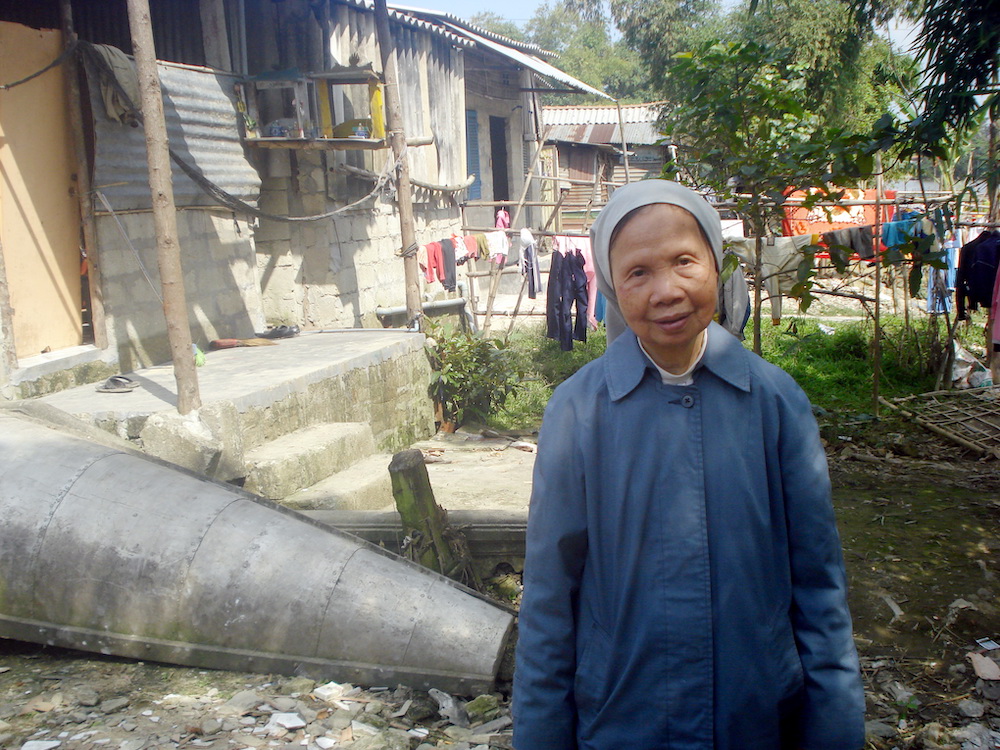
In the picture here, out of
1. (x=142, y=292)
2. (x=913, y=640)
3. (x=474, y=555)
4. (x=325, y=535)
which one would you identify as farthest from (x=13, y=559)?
(x=913, y=640)

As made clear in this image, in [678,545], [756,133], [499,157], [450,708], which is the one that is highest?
[499,157]

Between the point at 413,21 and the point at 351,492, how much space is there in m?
7.18

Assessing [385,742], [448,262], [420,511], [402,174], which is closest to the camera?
Result: [385,742]

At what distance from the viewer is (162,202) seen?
16.6ft

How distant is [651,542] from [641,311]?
42 centimetres

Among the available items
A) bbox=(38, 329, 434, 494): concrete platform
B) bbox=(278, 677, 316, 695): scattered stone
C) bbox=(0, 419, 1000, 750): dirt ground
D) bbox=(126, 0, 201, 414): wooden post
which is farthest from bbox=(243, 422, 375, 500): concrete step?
bbox=(278, 677, 316, 695): scattered stone

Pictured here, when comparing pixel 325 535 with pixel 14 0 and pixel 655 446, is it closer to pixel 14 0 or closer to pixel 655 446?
pixel 655 446

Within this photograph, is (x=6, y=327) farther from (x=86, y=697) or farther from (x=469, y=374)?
(x=469, y=374)

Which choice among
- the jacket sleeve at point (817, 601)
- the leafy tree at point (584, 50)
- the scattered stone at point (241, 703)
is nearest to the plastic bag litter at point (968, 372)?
the scattered stone at point (241, 703)

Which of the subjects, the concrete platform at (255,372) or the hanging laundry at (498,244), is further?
the hanging laundry at (498,244)

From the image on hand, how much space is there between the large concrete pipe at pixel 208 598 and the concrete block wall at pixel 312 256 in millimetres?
5429

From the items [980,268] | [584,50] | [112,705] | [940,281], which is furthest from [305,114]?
[584,50]

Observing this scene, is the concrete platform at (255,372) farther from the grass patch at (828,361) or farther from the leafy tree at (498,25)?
the leafy tree at (498,25)

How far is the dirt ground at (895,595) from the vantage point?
339 cm
